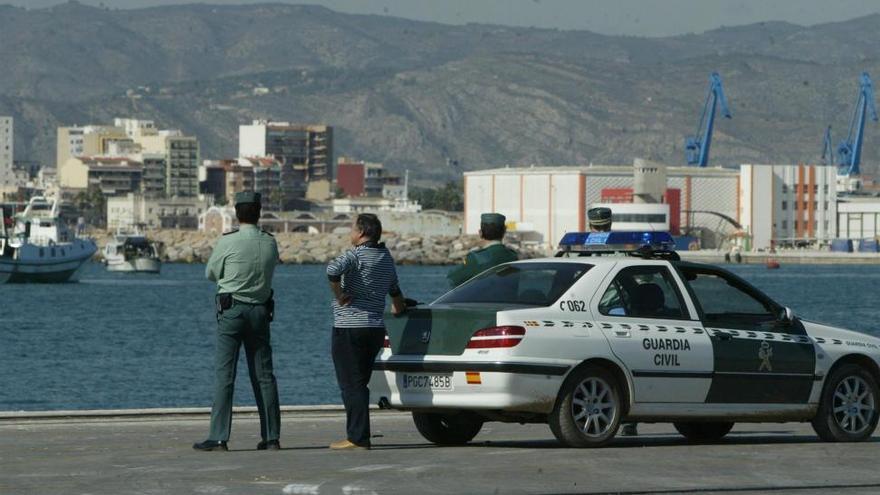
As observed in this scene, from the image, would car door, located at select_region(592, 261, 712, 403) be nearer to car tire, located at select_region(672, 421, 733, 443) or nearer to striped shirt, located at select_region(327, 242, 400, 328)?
car tire, located at select_region(672, 421, 733, 443)

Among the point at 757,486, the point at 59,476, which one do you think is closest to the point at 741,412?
the point at 757,486

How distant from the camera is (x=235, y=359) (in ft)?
48.7

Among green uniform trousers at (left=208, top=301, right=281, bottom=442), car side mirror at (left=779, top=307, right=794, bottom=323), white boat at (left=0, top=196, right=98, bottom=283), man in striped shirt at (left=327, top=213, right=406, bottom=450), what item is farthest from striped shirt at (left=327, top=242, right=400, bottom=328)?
white boat at (left=0, top=196, right=98, bottom=283)

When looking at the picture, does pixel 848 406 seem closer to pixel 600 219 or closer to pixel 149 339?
pixel 600 219

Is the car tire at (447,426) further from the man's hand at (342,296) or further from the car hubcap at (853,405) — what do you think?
the car hubcap at (853,405)

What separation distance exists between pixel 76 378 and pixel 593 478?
1398 inches

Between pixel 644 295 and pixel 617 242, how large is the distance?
24.5 inches

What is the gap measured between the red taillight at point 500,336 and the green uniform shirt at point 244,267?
5.59 ft

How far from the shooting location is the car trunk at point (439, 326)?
47.3 feet

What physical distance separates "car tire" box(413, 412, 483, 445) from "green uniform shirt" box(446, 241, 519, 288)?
50.8 inches

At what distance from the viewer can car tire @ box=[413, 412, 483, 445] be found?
1536cm

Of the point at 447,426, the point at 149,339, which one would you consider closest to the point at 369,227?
the point at 447,426

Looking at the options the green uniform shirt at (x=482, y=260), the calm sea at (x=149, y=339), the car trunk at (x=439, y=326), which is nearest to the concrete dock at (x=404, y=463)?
the car trunk at (x=439, y=326)

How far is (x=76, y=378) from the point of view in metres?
46.8
